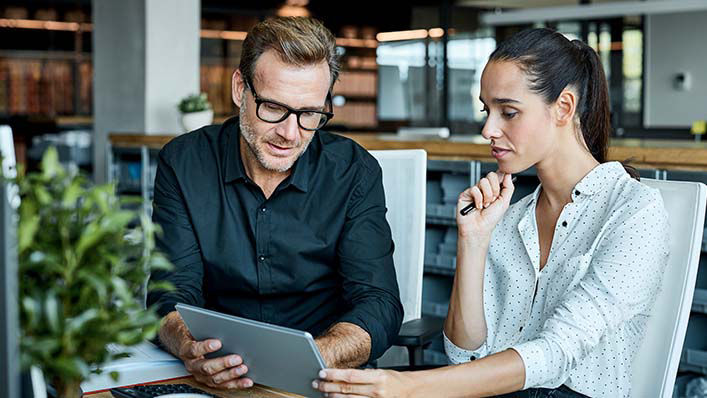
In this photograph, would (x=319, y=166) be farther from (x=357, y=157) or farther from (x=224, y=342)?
(x=224, y=342)

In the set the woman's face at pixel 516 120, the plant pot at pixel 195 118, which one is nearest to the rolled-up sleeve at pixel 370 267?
the woman's face at pixel 516 120

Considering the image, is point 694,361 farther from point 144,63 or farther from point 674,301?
point 144,63

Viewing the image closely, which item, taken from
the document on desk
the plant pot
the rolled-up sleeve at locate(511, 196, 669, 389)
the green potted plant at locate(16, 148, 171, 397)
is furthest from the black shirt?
the plant pot

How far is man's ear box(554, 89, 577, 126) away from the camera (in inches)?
70.8

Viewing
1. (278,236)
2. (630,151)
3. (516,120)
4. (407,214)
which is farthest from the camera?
(630,151)

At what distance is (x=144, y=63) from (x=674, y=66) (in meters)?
5.64

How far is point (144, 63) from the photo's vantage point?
5.90 meters

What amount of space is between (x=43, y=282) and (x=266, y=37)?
1198mm

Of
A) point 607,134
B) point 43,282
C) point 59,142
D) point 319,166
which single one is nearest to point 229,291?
point 319,166

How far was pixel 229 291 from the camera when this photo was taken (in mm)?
2031

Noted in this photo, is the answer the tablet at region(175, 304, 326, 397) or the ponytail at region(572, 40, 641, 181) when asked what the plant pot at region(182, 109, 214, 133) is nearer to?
the ponytail at region(572, 40, 641, 181)

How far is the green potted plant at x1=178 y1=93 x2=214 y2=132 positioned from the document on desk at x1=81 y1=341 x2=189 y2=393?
400cm

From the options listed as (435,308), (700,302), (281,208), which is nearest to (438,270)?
(435,308)

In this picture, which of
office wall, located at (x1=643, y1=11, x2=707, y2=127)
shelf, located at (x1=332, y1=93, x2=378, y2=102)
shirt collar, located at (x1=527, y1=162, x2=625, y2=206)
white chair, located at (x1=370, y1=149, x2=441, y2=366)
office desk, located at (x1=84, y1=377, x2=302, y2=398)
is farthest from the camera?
shelf, located at (x1=332, y1=93, x2=378, y2=102)
